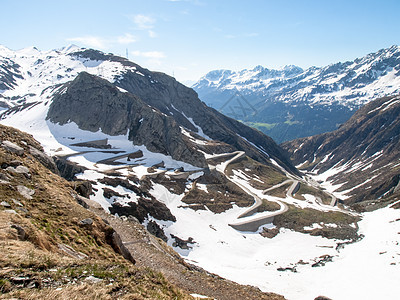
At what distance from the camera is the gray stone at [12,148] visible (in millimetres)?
17622

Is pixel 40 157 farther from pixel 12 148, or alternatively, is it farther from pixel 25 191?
pixel 25 191

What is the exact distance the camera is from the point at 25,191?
15.0 metres

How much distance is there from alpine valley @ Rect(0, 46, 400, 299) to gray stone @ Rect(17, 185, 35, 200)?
10cm

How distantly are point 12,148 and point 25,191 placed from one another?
14.9 feet

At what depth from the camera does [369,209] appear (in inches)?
4119

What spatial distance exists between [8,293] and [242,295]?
14662 mm

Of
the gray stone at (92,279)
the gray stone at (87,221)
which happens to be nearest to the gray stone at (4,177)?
the gray stone at (87,221)

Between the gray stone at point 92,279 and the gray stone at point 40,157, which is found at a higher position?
the gray stone at point 40,157

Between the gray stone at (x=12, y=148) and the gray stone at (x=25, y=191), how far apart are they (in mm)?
3945

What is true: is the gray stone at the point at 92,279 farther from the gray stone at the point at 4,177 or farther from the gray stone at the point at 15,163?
the gray stone at the point at 15,163

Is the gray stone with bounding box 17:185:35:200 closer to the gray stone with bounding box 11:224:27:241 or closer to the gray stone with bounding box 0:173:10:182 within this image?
the gray stone with bounding box 0:173:10:182

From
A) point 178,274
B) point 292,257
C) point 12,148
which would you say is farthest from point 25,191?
point 292,257

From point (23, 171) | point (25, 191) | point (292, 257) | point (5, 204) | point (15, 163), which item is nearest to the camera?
point (5, 204)

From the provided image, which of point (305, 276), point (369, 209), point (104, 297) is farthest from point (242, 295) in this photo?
Result: point (369, 209)
